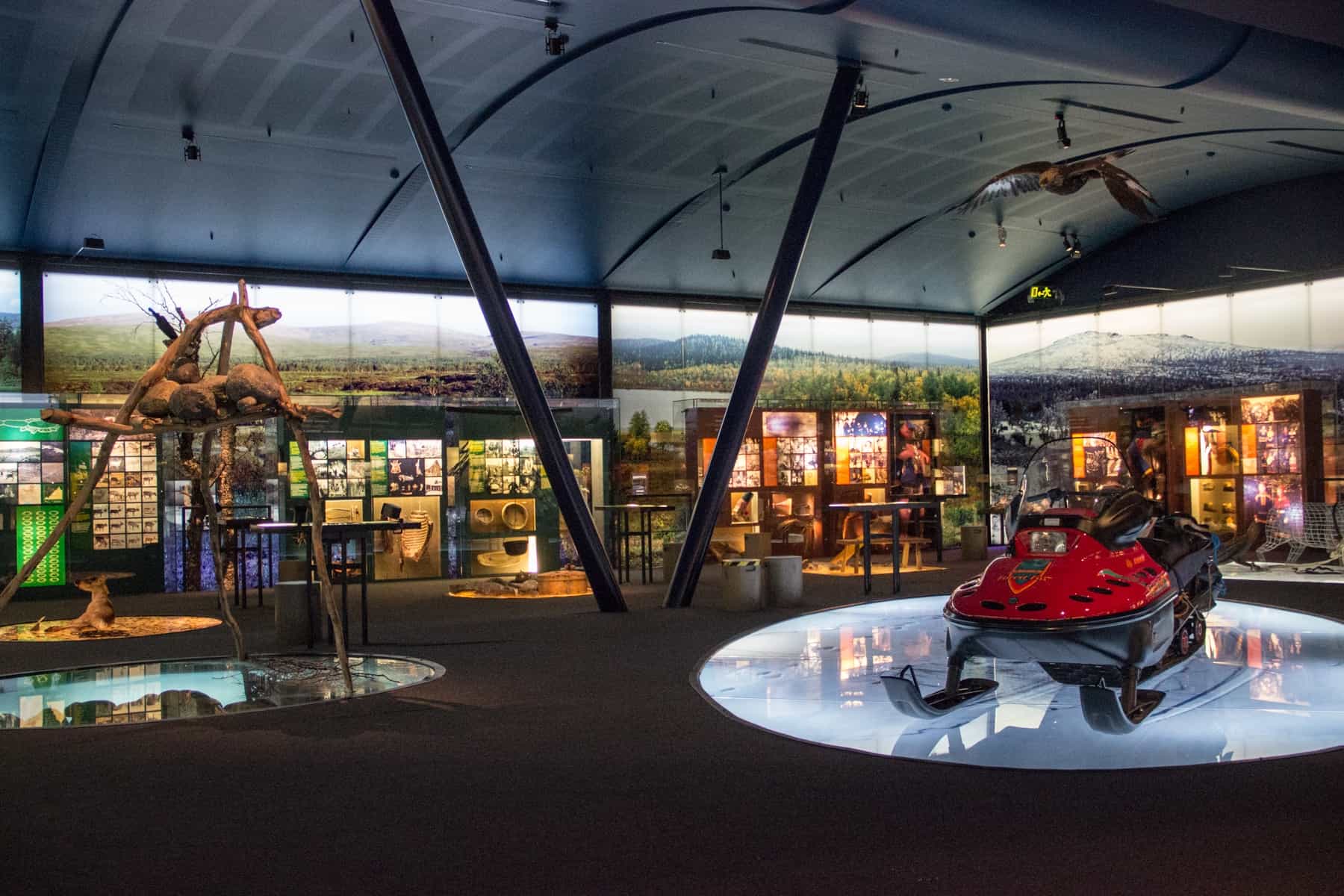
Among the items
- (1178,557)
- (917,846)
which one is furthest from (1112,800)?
(1178,557)

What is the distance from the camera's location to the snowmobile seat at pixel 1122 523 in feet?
19.0

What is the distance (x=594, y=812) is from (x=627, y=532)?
9.83m

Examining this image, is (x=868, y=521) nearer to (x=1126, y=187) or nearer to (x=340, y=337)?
(x=1126, y=187)

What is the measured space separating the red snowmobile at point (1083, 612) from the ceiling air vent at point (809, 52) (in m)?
6.26

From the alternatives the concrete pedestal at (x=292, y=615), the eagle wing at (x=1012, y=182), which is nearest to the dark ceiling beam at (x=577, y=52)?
the eagle wing at (x=1012, y=182)

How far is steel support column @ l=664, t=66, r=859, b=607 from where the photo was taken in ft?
35.2

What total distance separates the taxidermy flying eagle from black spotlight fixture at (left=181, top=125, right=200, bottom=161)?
331 inches

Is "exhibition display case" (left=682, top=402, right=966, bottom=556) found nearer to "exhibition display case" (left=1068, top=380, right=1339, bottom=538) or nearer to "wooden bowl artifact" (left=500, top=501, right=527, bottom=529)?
"exhibition display case" (left=1068, top=380, right=1339, bottom=538)

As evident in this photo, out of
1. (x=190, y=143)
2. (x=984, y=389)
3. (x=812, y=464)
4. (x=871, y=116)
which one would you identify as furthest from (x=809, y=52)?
(x=984, y=389)

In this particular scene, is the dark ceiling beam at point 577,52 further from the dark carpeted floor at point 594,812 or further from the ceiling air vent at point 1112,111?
the dark carpeted floor at point 594,812

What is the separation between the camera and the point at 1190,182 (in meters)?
16.3

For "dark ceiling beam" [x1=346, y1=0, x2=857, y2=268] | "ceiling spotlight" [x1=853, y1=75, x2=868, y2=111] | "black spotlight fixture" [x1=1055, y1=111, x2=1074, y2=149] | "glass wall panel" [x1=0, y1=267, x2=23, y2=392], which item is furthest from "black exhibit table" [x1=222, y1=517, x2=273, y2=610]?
"black spotlight fixture" [x1=1055, y1=111, x2=1074, y2=149]

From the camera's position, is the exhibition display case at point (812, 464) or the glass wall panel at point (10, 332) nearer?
the glass wall panel at point (10, 332)

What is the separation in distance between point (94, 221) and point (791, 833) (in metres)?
12.6
